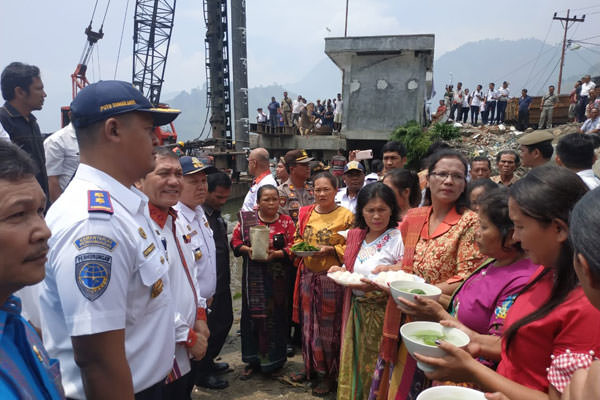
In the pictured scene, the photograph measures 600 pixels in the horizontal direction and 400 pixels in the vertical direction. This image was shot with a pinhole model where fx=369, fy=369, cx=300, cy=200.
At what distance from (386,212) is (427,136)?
12.7 meters

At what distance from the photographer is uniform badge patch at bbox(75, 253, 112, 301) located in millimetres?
1235

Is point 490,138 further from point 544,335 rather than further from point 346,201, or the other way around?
point 544,335

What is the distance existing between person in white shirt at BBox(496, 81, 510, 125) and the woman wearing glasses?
670 inches

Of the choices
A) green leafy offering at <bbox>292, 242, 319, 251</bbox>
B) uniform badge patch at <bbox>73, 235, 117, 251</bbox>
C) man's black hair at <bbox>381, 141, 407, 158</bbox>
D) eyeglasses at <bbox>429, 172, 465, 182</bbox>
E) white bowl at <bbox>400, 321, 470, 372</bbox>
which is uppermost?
man's black hair at <bbox>381, 141, 407, 158</bbox>

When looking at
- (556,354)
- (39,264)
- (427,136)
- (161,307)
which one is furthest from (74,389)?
(427,136)

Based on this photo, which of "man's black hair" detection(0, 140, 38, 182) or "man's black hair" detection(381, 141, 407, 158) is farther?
"man's black hair" detection(381, 141, 407, 158)

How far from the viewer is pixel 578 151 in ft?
11.4

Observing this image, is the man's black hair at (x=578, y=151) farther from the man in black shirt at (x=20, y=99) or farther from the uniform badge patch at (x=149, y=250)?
the man in black shirt at (x=20, y=99)

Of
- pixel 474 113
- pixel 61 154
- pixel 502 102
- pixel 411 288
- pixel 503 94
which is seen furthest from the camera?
pixel 474 113

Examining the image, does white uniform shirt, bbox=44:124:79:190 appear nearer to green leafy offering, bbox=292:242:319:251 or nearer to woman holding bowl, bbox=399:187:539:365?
green leafy offering, bbox=292:242:319:251

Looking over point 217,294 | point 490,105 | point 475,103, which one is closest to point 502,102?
point 490,105

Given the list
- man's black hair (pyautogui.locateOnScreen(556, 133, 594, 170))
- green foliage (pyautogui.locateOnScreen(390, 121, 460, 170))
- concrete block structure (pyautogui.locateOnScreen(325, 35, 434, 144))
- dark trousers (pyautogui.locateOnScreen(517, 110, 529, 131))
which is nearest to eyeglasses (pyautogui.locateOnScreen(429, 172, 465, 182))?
man's black hair (pyautogui.locateOnScreen(556, 133, 594, 170))

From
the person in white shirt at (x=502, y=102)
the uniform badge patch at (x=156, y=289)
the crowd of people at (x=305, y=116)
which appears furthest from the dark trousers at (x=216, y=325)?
the person in white shirt at (x=502, y=102)

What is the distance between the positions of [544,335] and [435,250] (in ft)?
3.84
